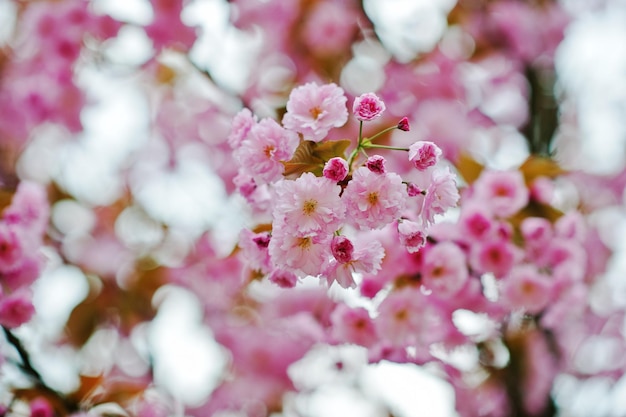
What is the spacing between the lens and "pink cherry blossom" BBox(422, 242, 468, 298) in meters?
1.63

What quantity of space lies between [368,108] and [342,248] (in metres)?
0.23

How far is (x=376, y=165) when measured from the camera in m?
1.18

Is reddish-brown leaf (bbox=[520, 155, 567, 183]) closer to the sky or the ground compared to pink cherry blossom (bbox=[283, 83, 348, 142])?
closer to the ground

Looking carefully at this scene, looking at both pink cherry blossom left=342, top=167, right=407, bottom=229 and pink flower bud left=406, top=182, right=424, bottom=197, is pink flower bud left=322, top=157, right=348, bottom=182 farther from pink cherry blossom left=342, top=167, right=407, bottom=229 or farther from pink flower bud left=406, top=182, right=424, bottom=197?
pink flower bud left=406, top=182, right=424, bottom=197

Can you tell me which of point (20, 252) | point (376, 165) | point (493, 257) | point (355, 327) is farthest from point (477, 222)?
point (20, 252)

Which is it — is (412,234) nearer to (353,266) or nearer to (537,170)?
(353,266)

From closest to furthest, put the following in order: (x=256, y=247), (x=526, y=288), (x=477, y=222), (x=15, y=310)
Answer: (x=256, y=247), (x=15, y=310), (x=477, y=222), (x=526, y=288)

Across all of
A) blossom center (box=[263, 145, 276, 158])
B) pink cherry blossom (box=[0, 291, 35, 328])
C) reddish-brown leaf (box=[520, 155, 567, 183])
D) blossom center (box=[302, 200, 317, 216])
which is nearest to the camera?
blossom center (box=[302, 200, 317, 216])

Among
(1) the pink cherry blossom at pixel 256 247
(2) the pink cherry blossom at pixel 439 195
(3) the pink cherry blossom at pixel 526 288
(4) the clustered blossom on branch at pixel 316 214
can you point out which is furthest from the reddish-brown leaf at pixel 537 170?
(1) the pink cherry blossom at pixel 256 247

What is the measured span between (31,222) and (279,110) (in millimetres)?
675

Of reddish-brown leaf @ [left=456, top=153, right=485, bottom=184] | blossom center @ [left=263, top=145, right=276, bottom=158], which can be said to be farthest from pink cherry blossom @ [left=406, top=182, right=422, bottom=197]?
reddish-brown leaf @ [left=456, top=153, right=485, bottom=184]

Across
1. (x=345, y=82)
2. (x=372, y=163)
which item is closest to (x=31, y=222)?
(x=372, y=163)

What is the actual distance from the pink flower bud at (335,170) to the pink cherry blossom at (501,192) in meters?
0.64

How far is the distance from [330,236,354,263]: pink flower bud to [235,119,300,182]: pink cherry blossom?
0.51 feet
